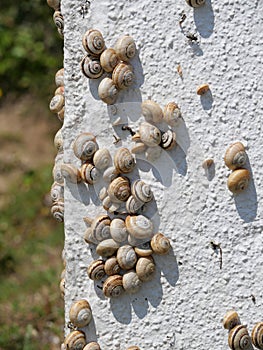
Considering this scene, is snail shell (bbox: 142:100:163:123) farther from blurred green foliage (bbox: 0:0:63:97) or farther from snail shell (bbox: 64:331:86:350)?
blurred green foliage (bbox: 0:0:63:97)

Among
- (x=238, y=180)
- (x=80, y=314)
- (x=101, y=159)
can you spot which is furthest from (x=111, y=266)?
(x=238, y=180)

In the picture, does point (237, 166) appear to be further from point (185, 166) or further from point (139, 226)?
point (139, 226)

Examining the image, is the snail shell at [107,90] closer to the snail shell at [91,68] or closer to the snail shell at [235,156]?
the snail shell at [91,68]

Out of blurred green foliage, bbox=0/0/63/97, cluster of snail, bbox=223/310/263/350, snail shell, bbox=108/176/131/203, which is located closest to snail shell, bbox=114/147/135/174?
snail shell, bbox=108/176/131/203

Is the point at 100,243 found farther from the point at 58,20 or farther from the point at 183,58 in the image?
the point at 58,20

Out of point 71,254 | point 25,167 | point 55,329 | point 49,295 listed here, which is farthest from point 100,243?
point 25,167
